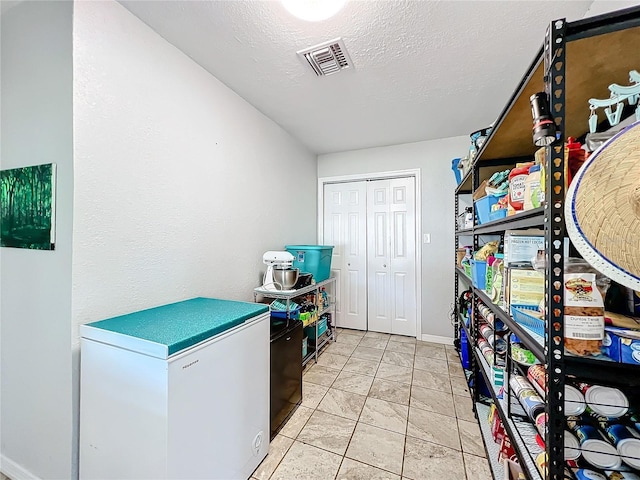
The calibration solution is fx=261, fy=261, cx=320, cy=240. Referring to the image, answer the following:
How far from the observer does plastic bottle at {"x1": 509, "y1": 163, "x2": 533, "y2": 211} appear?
3.31 ft

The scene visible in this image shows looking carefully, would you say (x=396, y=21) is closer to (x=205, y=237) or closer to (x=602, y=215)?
(x=602, y=215)

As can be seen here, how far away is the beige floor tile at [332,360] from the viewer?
2.59 meters

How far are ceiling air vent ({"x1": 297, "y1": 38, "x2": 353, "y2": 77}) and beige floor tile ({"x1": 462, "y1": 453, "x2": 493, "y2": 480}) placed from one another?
8.27 ft

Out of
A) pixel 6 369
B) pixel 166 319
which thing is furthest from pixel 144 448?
pixel 6 369

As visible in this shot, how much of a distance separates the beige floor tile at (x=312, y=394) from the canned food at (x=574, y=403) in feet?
5.25

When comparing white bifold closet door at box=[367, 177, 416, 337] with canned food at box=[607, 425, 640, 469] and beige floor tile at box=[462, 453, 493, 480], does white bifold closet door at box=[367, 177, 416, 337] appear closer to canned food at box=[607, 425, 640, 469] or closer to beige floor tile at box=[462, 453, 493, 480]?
beige floor tile at box=[462, 453, 493, 480]

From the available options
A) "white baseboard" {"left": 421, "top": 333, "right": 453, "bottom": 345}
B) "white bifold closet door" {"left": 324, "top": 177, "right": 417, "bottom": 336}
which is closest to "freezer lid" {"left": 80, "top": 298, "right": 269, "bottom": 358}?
"white bifold closet door" {"left": 324, "top": 177, "right": 417, "bottom": 336}

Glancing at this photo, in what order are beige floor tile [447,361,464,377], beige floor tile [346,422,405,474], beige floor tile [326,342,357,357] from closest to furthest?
beige floor tile [346,422,405,474] < beige floor tile [447,361,464,377] < beige floor tile [326,342,357,357]

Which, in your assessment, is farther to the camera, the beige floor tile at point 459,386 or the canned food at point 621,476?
the beige floor tile at point 459,386

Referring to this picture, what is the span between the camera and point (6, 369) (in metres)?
1.41

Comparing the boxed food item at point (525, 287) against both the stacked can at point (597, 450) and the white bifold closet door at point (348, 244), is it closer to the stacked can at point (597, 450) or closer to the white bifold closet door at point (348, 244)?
the stacked can at point (597, 450)

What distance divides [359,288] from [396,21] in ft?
9.35

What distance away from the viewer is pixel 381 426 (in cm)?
175

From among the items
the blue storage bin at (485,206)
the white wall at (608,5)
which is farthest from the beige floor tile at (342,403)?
the white wall at (608,5)
